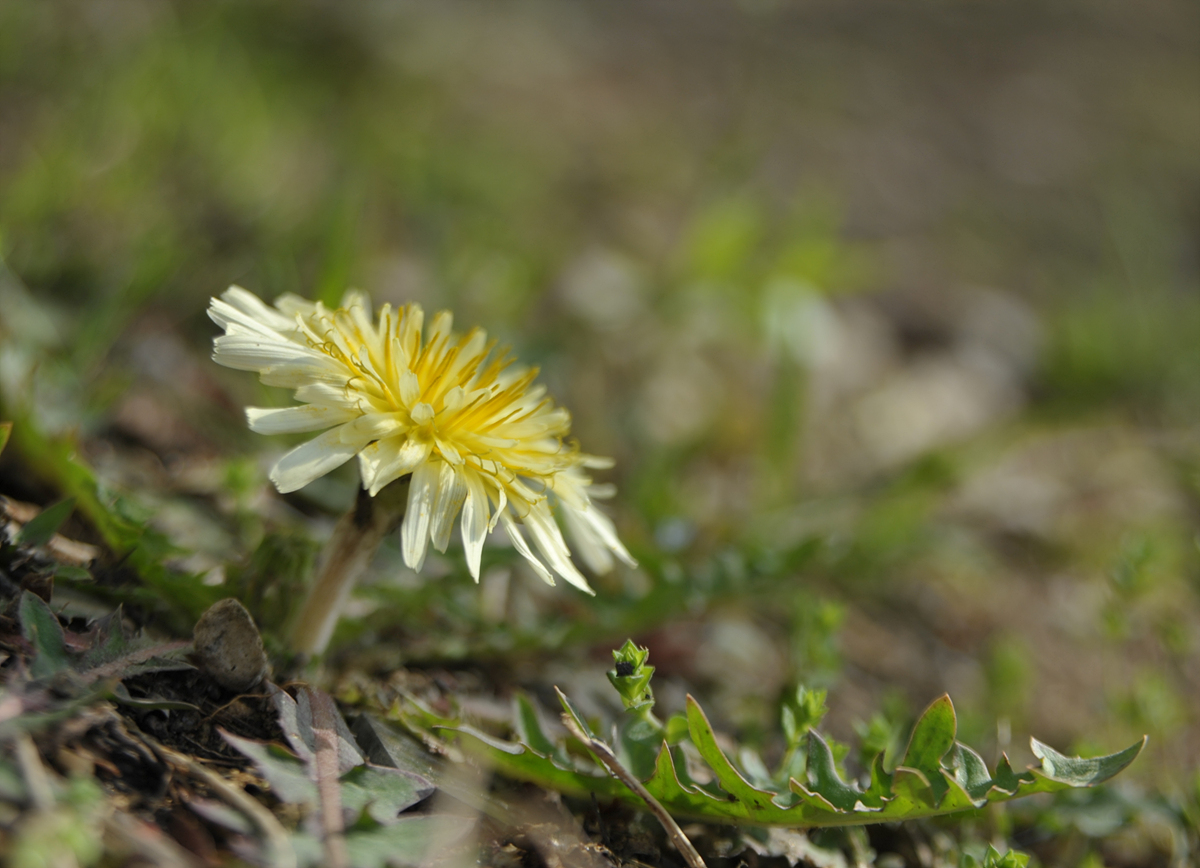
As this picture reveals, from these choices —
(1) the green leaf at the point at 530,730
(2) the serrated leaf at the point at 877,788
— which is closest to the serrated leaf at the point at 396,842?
(1) the green leaf at the point at 530,730

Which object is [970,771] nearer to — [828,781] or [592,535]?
[828,781]

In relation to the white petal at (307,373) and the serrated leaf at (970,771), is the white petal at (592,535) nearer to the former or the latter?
the white petal at (307,373)

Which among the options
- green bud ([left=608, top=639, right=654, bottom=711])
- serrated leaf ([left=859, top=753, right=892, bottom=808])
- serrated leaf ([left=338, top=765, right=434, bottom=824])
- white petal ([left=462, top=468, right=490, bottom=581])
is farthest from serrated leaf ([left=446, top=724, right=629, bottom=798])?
serrated leaf ([left=859, top=753, right=892, bottom=808])

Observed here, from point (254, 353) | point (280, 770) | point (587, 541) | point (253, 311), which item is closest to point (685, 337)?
point (587, 541)

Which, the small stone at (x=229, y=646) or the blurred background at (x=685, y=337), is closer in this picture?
the small stone at (x=229, y=646)

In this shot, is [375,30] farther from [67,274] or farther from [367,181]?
[67,274]

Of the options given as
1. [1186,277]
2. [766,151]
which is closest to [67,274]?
[766,151]
